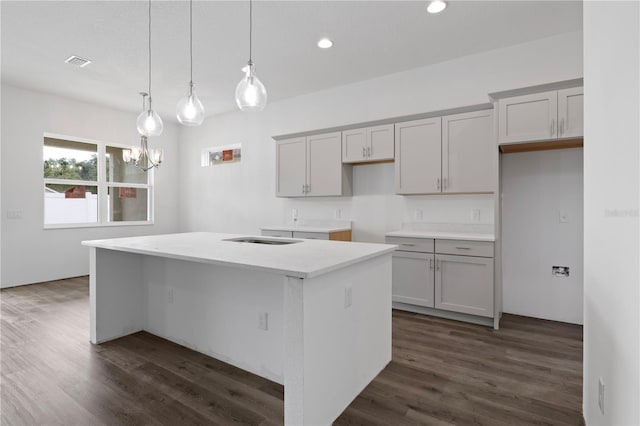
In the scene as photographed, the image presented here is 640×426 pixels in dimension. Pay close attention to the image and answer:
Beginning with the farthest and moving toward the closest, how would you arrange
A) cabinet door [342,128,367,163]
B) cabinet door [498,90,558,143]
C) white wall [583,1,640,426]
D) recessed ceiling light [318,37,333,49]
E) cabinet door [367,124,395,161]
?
cabinet door [342,128,367,163] → cabinet door [367,124,395,161] → recessed ceiling light [318,37,333,49] → cabinet door [498,90,558,143] → white wall [583,1,640,426]

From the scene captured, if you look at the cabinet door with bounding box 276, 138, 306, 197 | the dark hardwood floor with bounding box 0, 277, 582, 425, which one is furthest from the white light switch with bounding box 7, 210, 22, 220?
the cabinet door with bounding box 276, 138, 306, 197

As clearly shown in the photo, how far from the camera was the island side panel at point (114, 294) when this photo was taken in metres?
2.86

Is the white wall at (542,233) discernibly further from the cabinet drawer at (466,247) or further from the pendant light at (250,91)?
the pendant light at (250,91)

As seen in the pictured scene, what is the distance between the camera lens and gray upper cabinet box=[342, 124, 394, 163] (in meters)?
3.99

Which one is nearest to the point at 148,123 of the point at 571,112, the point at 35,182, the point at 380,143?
the point at 380,143

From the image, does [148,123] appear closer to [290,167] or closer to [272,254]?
[272,254]

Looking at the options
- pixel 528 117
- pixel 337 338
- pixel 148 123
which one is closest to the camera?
pixel 337 338

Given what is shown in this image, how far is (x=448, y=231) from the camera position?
3920 millimetres

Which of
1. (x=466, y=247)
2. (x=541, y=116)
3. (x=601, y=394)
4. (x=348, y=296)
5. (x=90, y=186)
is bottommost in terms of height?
(x=601, y=394)

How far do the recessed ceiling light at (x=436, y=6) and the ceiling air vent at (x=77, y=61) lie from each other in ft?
12.7

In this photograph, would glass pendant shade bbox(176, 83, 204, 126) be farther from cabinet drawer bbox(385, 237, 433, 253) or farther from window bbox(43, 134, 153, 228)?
window bbox(43, 134, 153, 228)

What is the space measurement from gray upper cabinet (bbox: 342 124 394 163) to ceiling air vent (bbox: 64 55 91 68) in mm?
3228

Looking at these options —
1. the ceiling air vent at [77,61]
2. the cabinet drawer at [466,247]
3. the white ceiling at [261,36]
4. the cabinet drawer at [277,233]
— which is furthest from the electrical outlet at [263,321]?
the ceiling air vent at [77,61]

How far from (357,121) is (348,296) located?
10.2ft
